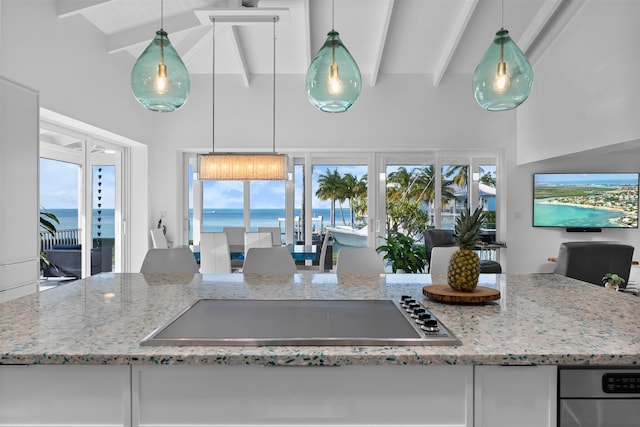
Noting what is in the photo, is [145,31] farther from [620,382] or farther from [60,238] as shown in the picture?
[620,382]

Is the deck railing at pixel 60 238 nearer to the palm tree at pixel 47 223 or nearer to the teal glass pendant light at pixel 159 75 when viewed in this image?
the palm tree at pixel 47 223

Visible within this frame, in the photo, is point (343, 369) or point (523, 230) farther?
point (523, 230)

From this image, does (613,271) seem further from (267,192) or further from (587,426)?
(267,192)

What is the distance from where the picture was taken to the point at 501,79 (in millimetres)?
2098

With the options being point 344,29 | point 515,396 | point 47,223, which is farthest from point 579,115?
point 47,223

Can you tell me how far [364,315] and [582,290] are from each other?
1.10 meters

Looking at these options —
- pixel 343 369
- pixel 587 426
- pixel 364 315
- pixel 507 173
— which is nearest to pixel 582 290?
pixel 587 426

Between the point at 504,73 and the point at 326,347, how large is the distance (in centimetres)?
162

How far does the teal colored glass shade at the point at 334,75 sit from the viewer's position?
2.08m

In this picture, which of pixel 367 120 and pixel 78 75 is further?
pixel 367 120

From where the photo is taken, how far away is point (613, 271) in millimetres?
4168

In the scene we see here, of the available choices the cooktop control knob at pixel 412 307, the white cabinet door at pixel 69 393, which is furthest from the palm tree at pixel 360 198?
the white cabinet door at pixel 69 393

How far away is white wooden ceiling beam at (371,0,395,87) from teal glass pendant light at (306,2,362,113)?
2.73 metres

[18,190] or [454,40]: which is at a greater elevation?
[454,40]
